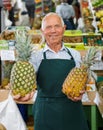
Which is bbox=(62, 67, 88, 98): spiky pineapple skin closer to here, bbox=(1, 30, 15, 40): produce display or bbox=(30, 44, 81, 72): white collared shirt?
bbox=(30, 44, 81, 72): white collared shirt

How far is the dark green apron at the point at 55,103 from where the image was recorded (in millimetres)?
3014

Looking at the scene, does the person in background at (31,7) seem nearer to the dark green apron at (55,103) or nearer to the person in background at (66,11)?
the person in background at (66,11)

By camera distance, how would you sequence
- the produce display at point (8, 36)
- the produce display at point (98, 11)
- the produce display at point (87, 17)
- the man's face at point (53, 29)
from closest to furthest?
the man's face at point (53, 29), the produce display at point (8, 36), the produce display at point (98, 11), the produce display at point (87, 17)

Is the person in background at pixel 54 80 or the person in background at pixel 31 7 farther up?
the person in background at pixel 31 7

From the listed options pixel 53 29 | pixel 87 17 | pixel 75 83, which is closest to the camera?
pixel 75 83

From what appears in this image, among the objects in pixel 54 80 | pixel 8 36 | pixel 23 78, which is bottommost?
pixel 54 80

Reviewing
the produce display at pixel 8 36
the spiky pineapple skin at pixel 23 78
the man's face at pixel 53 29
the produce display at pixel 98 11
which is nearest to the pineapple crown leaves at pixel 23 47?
the spiky pineapple skin at pixel 23 78

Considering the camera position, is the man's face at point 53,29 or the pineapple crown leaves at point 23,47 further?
the man's face at point 53,29

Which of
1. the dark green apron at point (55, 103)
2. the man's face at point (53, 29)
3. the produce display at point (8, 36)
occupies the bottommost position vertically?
the dark green apron at point (55, 103)

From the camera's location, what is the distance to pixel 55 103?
121 inches

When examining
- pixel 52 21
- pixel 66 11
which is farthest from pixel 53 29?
pixel 66 11

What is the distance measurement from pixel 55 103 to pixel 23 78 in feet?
2.02

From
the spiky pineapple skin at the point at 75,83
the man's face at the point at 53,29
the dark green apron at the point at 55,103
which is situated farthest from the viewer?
the dark green apron at the point at 55,103

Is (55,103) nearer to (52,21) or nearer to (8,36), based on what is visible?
(52,21)
